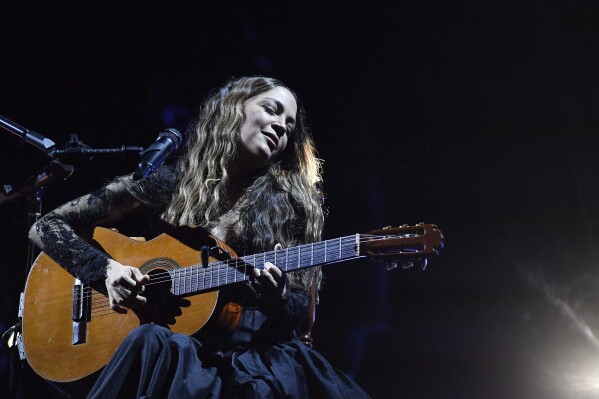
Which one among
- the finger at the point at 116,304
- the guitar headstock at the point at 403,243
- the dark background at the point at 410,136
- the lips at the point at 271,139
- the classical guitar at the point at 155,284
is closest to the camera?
the guitar headstock at the point at 403,243

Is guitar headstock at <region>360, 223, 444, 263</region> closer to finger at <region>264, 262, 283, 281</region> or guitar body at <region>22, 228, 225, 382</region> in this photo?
finger at <region>264, 262, 283, 281</region>

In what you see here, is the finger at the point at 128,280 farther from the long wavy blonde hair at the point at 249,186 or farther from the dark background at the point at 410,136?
the dark background at the point at 410,136

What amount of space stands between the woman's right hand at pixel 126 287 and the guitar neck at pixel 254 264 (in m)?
0.14

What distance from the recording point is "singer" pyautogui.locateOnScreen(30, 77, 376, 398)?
2.02 meters

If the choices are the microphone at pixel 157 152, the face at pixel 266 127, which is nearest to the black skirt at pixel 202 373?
the microphone at pixel 157 152

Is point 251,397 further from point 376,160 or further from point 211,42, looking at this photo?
point 211,42

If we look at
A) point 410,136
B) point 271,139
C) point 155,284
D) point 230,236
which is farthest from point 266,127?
point 410,136

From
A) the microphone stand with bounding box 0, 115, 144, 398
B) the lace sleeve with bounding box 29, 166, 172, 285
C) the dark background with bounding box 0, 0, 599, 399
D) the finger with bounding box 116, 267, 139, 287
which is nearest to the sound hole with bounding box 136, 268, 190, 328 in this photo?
the finger with bounding box 116, 267, 139, 287

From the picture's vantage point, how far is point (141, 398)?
6.27ft

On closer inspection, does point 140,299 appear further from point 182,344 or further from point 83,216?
point 83,216

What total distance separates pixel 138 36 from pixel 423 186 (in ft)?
7.19

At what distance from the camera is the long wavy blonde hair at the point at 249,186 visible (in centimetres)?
271

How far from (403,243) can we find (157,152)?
989mm

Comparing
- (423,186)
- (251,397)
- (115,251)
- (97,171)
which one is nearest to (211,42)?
(97,171)
